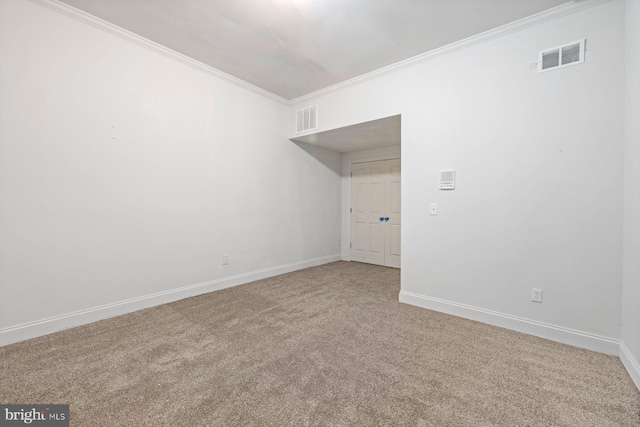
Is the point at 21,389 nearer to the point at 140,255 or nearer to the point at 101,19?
the point at 140,255

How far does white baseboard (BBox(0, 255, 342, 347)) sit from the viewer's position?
2.17m

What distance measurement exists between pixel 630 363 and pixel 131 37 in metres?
5.04

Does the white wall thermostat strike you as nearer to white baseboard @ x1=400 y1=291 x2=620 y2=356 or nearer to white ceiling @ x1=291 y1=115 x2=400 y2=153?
white ceiling @ x1=291 y1=115 x2=400 y2=153

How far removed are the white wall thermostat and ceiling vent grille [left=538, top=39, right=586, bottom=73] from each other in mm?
1117

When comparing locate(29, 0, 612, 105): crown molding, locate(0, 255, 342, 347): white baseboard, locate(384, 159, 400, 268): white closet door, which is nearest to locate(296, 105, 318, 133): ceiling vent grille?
locate(29, 0, 612, 105): crown molding

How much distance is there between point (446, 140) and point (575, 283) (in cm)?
171

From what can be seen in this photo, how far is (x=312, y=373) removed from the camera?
1780 mm

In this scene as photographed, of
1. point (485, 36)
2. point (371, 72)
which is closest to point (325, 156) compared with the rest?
point (371, 72)

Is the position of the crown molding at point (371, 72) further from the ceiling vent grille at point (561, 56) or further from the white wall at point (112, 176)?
the ceiling vent grille at point (561, 56)

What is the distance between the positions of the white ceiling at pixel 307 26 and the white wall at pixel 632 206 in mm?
672

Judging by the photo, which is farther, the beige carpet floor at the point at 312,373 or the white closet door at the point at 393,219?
the white closet door at the point at 393,219

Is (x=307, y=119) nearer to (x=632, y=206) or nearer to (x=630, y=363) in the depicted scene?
(x=632, y=206)

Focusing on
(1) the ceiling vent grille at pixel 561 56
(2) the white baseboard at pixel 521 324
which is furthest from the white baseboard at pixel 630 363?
(1) the ceiling vent grille at pixel 561 56

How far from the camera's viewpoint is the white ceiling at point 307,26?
2254 millimetres
